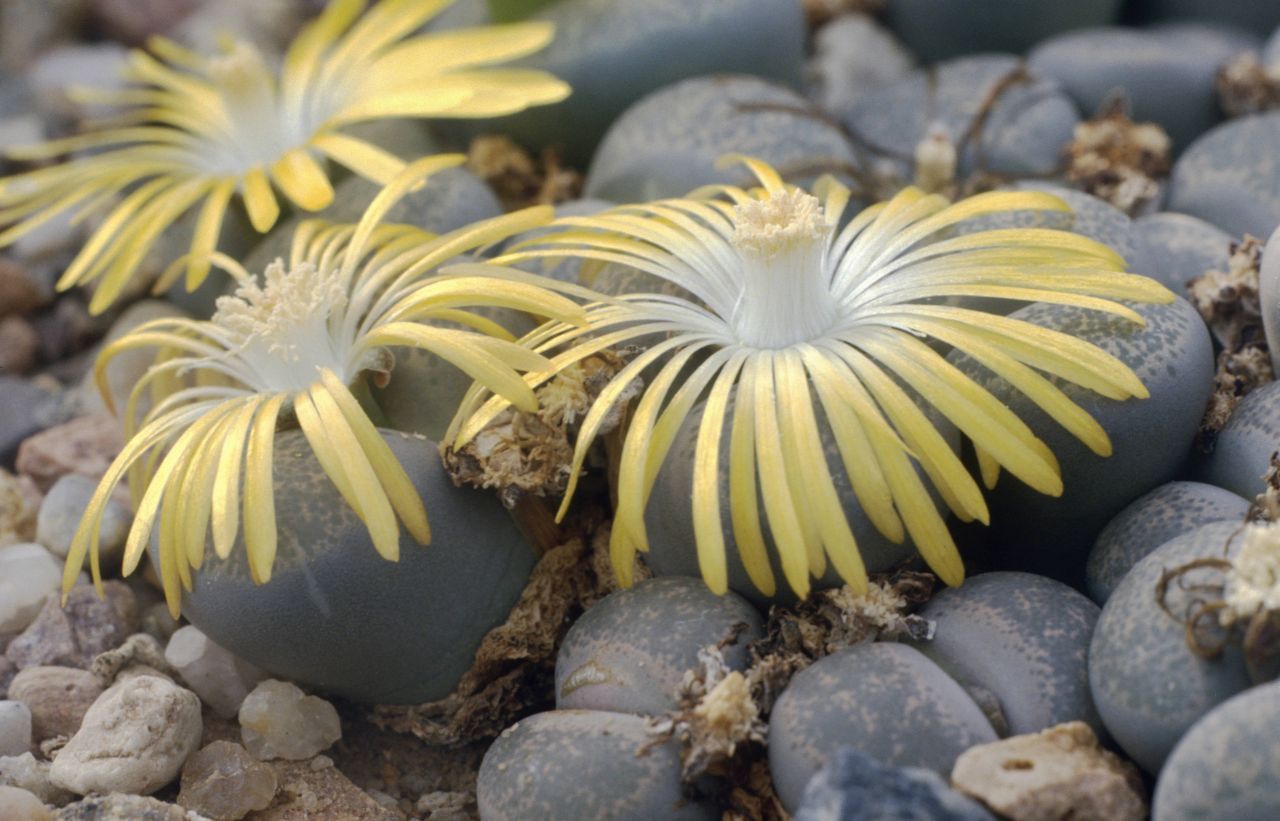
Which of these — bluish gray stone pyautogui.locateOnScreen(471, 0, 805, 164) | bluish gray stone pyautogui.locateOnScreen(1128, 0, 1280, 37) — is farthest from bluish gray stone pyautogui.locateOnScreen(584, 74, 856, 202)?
bluish gray stone pyautogui.locateOnScreen(1128, 0, 1280, 37)

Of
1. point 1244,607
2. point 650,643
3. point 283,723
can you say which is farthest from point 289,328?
point 1244,607

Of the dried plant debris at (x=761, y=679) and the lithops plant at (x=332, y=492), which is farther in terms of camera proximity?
the lithops plant at (x=332, y=492)

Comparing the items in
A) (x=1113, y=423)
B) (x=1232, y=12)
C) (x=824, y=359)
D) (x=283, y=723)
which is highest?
(x=1232, y=12)

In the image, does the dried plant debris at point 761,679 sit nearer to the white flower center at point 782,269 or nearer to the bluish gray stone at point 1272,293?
the white flower center at point 782,269

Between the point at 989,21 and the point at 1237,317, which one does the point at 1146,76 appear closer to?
the point at 989,21

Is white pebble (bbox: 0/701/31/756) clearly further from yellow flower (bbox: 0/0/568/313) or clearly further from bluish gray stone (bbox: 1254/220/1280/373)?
bluish gray stone (bbox: 1254/220/1280/373)

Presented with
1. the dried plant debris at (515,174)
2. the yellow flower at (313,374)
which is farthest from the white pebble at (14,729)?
the dried plant debris at (515,174)
